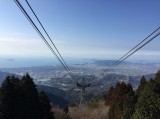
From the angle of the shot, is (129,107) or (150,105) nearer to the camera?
(150,105)

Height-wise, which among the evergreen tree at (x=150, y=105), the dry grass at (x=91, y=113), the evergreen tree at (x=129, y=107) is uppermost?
the evergreen tree at (x=150, y=105)

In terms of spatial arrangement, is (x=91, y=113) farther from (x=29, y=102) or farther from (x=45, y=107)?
(x=29, y=102)

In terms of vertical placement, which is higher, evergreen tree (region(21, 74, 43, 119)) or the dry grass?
evergreen tree (region(21, 74, 43, 119))

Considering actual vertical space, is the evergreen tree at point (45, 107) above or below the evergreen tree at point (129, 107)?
below

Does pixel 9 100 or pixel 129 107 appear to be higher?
pixel 9 100

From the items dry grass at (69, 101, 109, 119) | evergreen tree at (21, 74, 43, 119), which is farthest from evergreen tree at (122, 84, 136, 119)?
dry grass at (69, 101, 109, 119)

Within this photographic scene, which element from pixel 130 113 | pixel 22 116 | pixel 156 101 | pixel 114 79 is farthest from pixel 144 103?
pixel 114 79

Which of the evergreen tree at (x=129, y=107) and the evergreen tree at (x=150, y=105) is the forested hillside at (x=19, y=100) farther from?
the evergreen tree at (x=150, y=105)

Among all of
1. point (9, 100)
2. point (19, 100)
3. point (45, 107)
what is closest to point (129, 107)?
point (19, 100)

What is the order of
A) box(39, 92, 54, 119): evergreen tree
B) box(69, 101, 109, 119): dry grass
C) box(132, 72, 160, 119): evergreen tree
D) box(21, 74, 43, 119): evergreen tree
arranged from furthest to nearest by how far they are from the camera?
box(69, 101, 109, 119): dry grass, box(39, 92, 54, 119): evergreen tree, box(21, 74, 43, 119): evergreen tree, box(132, 72, 160, 119): evergreen tree

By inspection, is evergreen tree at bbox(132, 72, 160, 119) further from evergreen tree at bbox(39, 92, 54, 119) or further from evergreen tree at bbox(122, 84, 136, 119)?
evergreen tree at bbox(39, 92, 54, 119)

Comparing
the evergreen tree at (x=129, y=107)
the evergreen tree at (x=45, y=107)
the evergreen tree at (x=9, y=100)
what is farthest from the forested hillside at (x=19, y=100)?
the evergreen tree at (x=129, y=107)
